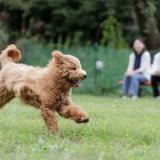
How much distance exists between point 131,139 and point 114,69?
1336cm

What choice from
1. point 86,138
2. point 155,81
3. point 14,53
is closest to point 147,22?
point 155,81

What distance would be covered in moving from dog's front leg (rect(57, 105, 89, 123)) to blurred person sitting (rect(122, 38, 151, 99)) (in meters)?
9.73

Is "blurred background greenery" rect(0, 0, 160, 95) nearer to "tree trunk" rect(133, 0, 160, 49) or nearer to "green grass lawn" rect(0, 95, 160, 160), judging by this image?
"tree trunk" rect(133, 0, 160, 49)

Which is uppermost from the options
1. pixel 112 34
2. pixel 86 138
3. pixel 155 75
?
pixel 112 34

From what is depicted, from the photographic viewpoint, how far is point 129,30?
1214 inches

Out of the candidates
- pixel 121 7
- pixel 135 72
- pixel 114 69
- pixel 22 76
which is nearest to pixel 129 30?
pixel 121 7

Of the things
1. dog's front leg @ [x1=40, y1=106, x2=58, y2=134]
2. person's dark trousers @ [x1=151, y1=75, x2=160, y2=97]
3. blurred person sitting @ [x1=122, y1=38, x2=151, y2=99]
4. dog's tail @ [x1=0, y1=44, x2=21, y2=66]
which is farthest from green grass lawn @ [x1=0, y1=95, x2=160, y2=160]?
blurred person sitting @ [x1=122, y1=38, x2=151, y2=99]

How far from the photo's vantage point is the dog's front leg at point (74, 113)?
29.5 feet

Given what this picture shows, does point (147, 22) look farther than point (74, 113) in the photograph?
Yes

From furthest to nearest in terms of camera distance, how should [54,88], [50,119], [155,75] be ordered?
[155,75]
[54,88]
[50,119]

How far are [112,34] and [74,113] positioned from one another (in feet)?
60.0

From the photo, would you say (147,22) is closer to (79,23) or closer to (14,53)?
(79,23)

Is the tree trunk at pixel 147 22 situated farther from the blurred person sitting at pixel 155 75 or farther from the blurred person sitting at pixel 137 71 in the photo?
the blurred person sitting at pixel 155 75

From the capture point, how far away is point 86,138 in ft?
29.5
